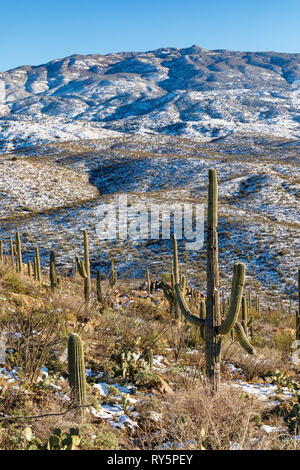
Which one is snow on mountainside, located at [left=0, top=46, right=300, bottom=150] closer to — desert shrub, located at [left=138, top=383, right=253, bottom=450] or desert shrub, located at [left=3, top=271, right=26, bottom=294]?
desert shrub, located at [left=3, top=271, right=26, bottom=294]

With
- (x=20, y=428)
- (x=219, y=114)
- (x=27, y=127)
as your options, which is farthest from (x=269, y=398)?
(x=219, y=114)

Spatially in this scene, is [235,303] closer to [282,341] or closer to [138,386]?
[138,386]

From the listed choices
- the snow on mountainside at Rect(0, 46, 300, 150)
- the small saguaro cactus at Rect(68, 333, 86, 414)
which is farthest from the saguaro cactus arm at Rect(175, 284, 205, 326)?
the snow on mountainside at Rect(0, 46, 300, 150)

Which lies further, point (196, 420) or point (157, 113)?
point (157, 113)

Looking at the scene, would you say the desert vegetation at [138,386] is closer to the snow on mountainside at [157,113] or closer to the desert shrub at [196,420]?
the desert shrub at [196,420]

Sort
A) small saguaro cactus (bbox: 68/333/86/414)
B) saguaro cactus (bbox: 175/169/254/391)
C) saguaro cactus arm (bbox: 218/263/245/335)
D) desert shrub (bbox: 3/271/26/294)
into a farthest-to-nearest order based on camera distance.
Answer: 1. desert shrub (bbox: 3/271/26/294)
2. saguaro cactus (bbox: 175/169/254/391)
3. saguaro cactus arm (bbox: 218/263/245/335)
4. small saguaro cactus (bbox: 68/333/86/414)

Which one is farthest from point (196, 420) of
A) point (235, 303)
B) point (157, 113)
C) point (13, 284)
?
point (157, 113)

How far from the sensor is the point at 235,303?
4.54 metres

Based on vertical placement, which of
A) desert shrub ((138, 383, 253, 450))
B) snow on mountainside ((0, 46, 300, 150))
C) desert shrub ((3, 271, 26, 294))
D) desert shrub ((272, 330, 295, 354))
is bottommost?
desert shrub ((272, 330, 295, 354))

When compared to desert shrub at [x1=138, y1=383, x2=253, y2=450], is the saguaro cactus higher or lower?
higher

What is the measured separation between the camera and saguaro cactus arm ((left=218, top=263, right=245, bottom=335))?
4.48 metres
